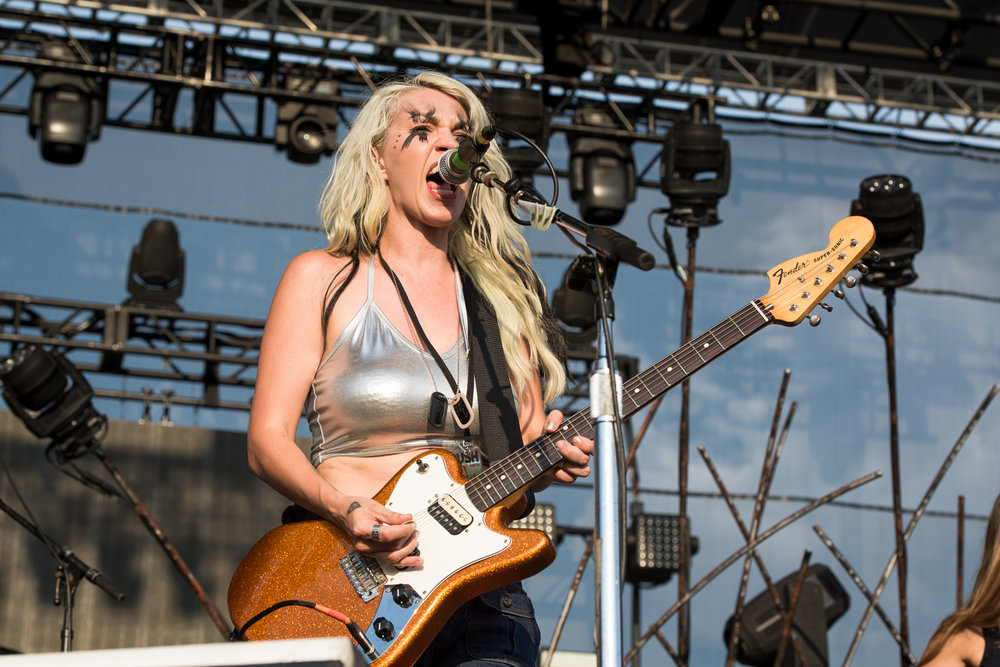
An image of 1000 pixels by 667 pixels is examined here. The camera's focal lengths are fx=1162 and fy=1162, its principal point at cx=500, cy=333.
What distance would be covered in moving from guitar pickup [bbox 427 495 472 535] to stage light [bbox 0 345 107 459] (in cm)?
437

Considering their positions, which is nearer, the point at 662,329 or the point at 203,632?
the point at 203,632

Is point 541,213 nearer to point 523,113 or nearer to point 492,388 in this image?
point 492,388

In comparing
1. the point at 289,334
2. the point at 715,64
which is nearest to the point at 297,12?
the point at 715,64

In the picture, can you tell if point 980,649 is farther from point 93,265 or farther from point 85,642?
point 93,265

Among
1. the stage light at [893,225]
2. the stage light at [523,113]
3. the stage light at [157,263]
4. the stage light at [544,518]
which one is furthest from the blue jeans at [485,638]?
the stage light at [157,263]

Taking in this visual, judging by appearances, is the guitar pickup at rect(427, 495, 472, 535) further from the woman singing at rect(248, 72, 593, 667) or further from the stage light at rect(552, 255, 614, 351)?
the stage light at rect(552, 255, 614, 351)

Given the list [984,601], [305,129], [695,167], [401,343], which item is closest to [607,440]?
[401,343]

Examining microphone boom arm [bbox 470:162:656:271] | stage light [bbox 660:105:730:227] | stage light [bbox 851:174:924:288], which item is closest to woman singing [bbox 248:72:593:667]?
→ microphone boom arm [bbox 470:162:656:271]

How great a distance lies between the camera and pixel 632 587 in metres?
7.85

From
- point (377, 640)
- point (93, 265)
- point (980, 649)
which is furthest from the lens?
point (93, 265)

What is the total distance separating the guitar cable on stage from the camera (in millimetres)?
2059

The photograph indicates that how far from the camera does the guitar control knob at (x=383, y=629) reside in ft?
6.81

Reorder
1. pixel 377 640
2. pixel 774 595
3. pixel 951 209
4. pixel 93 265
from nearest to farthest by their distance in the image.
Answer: pixel 377 640
pixel 774 595
pixel 93 265
pixel 951 209

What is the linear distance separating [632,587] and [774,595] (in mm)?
2305
